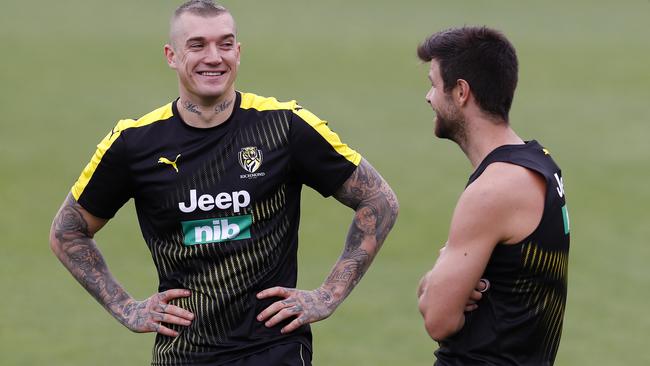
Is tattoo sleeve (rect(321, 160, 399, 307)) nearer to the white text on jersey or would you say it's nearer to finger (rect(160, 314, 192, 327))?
the white text on jersey

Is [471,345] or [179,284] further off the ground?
[179,284]

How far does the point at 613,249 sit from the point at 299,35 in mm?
9528

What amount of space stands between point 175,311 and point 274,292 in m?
0.47

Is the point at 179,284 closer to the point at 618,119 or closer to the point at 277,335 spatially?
the point at 277,335

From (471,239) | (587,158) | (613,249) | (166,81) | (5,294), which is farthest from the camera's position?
(166,81)

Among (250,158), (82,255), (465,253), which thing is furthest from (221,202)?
(465,253)

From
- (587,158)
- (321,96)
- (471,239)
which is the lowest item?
(471,239)

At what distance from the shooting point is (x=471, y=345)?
5.05m

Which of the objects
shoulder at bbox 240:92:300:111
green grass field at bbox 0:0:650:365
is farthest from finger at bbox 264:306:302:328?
green grass field at bbox 0:0:650:365

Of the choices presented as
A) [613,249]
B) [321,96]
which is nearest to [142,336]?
[613,249]

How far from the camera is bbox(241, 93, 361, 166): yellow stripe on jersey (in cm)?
578

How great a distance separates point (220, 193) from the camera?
5.69m

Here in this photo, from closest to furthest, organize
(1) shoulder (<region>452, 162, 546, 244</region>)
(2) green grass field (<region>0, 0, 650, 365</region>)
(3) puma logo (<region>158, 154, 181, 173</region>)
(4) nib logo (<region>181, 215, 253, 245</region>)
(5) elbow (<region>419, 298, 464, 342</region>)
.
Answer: (1) shoulder (<region>452, 162, 546, 244</region>) < (5) elbow (<region>419, 298, 464, 342</region>) < (4) nib logo (<region>181, 215, 253, 245</region>) < (3) puma logo (<region>158, 154, 181, 173</region>) < (2) green grass field (<region>0, 0, 650, 365</region>)

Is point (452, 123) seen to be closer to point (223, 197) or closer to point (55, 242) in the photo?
Answer: point (223, 197)
